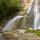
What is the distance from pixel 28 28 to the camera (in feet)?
2.17

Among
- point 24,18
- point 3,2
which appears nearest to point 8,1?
point 3,2

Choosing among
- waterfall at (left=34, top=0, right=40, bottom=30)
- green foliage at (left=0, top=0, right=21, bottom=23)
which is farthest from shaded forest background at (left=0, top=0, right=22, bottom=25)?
waterfall at (left=34, top=0, right=40, bottom=30)

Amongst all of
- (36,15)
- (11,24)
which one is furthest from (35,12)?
(11,24)

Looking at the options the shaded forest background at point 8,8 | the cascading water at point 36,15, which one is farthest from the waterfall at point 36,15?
the shaded forest background at point 8,8

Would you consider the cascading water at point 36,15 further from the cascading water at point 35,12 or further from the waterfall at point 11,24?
the waterfall at point 11,24

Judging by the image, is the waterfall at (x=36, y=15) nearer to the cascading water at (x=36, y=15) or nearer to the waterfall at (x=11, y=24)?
the cascading water at (x=36, y=15)

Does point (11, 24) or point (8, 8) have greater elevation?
point (8, 8)

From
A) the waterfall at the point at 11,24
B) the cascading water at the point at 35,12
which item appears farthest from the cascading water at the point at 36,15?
the waterfall at the point at 11,24

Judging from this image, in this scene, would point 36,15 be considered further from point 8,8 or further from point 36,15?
point 8,8

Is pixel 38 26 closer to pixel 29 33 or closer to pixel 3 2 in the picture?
pixel 29 33

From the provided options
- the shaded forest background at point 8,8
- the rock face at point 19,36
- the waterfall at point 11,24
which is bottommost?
the rock face at point 19,36

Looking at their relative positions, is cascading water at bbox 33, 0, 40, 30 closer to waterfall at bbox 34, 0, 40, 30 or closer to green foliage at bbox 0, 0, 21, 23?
waterfall at bbox 34, 0, 40, 30

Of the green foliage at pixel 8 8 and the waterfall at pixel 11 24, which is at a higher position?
the green foliage at pixel 8 8

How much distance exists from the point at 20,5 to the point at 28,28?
0.49 feet
